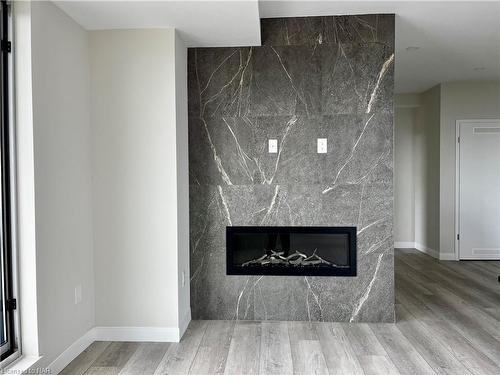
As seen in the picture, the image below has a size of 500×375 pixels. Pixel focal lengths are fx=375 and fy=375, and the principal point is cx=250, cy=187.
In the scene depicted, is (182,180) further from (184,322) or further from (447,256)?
(447,256)

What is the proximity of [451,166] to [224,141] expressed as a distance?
3.79 metres

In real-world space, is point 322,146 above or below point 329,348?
above

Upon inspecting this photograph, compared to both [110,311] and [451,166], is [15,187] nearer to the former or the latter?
[110,311]

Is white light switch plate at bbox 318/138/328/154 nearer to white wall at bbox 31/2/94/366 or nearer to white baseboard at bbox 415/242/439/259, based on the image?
white wall at bbox 31/2/94/366

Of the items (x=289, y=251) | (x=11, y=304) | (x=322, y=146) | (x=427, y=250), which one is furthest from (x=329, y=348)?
(x=427, y=250)

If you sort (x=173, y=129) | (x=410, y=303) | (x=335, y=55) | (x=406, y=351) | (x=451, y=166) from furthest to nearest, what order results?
(x=451, y=166)
(x=410, y=303)
(x=335, y=55)
(x=173, y=129)
(x=406, y=351)

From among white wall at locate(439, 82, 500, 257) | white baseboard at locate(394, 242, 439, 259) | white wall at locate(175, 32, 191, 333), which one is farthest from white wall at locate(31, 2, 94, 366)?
white baseboard at locate(394, 242, 439, 259)

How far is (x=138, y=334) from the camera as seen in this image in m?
2.82

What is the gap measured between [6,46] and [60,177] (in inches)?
31.5

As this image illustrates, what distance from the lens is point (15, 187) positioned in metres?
2.13

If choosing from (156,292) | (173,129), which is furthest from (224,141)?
(156,292)

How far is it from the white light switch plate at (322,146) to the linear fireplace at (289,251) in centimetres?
64

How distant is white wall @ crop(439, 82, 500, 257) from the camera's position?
210 inches

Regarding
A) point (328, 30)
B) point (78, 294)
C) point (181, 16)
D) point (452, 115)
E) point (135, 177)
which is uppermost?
point (328, 30)
